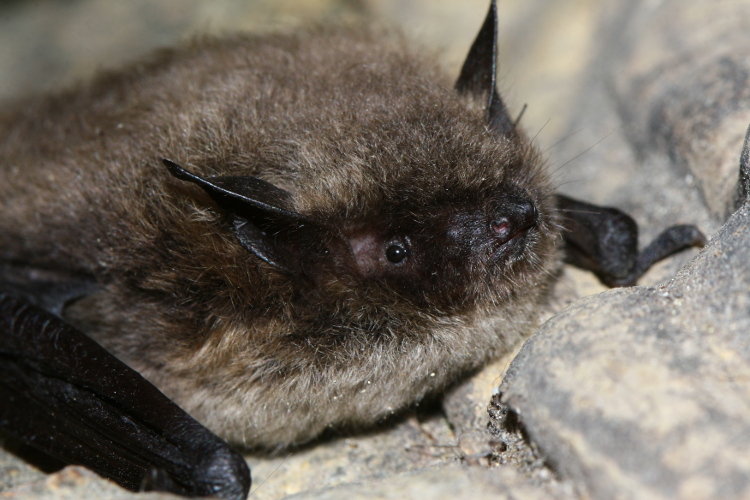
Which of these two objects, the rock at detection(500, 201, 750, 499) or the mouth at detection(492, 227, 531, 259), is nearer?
the rock at detection(500, 201, 750, 499)

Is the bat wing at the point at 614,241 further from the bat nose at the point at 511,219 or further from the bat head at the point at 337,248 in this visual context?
the bat nose at the point at 511,219

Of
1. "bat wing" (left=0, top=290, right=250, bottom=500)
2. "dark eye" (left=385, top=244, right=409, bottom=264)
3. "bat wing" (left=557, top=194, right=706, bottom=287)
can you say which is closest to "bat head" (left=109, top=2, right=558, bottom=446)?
"dark eye" (left=385, top=244, right=409, bottom=264)

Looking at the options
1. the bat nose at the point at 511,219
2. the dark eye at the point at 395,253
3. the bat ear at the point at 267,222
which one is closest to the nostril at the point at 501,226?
the bat nose at the point at 511,219

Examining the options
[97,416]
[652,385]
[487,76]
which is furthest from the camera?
[487,76]

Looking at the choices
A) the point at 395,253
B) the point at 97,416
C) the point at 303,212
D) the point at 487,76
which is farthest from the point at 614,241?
the point at 97,416

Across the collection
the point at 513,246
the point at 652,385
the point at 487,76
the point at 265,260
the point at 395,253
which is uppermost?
the point at 487,76

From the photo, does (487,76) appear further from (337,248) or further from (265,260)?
(265,260)

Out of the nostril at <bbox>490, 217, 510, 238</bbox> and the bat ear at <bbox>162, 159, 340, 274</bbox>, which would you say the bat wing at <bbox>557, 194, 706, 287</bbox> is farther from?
the bat ear at <bbox>162, 159, 340, 274</bbox>
